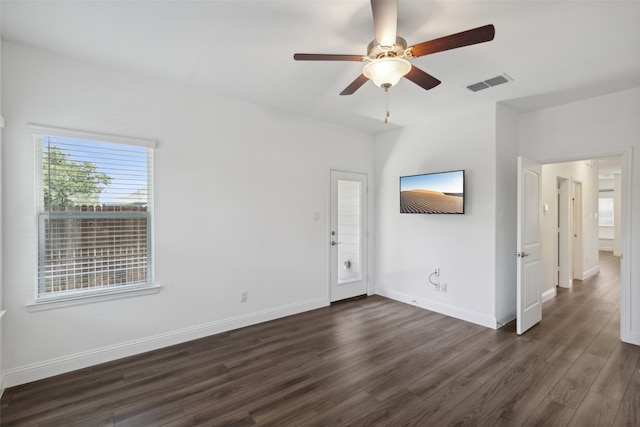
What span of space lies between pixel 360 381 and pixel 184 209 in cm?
248

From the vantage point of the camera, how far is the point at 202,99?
3.47 m

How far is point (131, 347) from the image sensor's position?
3.02 meters

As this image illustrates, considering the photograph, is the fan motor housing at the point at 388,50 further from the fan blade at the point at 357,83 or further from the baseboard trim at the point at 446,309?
the baseboard trim at the point at 446,309

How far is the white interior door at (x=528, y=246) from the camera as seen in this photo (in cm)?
359

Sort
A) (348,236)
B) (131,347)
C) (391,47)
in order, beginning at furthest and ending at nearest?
(348,236), (131,347), (391,47)

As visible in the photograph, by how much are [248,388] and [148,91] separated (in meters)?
3.02

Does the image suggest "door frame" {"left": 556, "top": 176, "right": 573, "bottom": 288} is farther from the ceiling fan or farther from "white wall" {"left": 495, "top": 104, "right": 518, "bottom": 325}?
the ceiling fan

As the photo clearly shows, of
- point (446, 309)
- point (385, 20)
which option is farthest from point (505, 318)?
point (385, 20)

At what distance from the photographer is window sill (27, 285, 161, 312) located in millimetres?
2601

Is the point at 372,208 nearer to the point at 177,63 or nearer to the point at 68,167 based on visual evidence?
the point at 177,63

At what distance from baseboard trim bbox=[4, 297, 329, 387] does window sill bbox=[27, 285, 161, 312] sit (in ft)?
1.53

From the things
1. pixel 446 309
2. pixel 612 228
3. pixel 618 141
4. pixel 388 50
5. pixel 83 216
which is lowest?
pixel 446 309

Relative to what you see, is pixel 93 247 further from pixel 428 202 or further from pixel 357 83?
pixel 428 202

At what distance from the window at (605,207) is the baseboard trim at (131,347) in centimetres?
1217
